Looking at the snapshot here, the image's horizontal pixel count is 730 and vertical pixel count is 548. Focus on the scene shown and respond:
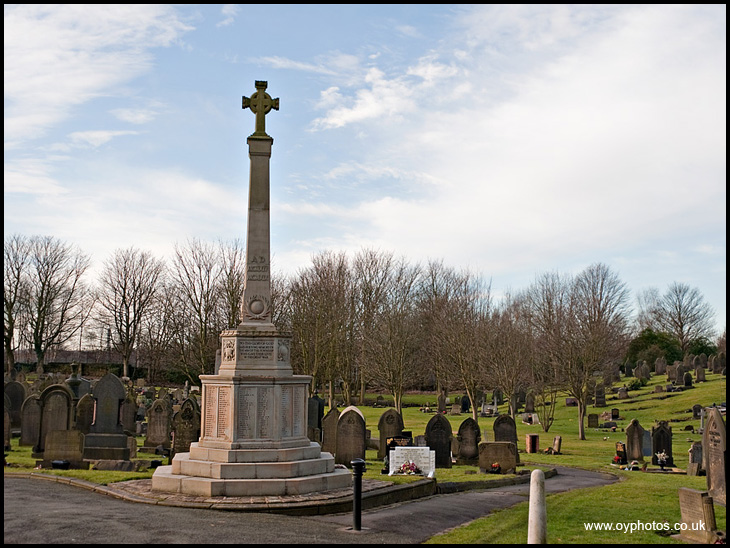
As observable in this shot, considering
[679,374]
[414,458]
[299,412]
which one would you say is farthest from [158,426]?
[679,374]

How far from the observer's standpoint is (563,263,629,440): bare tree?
3045 centimetres

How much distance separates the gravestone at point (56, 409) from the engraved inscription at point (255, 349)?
9259 mm

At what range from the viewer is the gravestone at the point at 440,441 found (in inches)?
718

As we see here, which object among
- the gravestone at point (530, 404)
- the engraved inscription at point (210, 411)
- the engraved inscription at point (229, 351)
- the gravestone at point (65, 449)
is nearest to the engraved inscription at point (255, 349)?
the engraved inscription at point (229, 351)

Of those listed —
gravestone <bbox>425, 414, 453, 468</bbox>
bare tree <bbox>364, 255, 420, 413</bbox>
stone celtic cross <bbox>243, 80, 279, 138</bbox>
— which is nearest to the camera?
stone celtic cross <bbox>243, 80, 279, 138</bbox>

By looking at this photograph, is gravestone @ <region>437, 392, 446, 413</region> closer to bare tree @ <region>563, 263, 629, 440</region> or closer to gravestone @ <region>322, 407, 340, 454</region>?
bare tree @ <region>563, 263, 629, 440</region>

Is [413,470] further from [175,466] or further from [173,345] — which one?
[173,345]

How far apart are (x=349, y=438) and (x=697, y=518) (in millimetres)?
9932

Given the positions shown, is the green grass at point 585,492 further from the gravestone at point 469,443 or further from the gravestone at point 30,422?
the gravestone at point 469,443

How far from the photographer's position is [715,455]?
37.7 feet

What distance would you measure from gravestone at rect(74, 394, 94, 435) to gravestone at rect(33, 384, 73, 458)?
1342mm

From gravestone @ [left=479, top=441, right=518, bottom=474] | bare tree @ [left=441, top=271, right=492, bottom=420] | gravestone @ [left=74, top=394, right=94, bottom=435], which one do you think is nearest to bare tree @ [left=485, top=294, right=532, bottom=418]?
bare tree @ [left=441, top=271, right=492, bottom=420]

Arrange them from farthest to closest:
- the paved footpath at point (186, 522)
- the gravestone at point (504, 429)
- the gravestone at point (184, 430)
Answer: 1. the gravestone at point (504, 429)
2. the gravestone at point (184, 430)
3. the paved footpath at point (186, 522)

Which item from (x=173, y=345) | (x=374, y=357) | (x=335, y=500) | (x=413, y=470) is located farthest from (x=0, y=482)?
(x=173, y=345)
